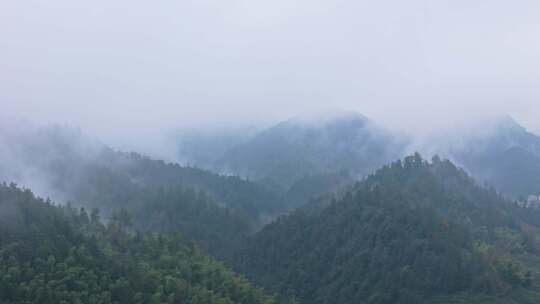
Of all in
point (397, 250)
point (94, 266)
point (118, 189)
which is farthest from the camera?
point (118, 189)

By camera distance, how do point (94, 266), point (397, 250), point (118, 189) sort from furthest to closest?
point (118, 189), point (397, 250), point (94, 266)

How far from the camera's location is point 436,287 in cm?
9650

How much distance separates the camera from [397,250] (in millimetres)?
104188

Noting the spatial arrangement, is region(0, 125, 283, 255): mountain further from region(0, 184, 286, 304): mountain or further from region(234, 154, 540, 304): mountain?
region(0, 184, 286, 304): mountain

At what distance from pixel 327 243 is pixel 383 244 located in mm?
12596

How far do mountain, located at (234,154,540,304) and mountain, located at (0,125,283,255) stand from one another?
26.3 m

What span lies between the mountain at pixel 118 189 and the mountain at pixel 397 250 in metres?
26.3

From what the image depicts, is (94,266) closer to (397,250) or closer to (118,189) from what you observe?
(397,250)

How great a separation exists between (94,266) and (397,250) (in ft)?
160

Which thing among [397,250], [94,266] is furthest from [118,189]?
[94,266]

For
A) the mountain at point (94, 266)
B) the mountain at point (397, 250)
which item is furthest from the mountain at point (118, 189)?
the mountain at point (94, 266)

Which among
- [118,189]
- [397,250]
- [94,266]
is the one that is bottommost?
[94,266]

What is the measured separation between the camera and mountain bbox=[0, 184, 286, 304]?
6956cm

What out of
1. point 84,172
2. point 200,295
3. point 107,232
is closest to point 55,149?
point 84,172
